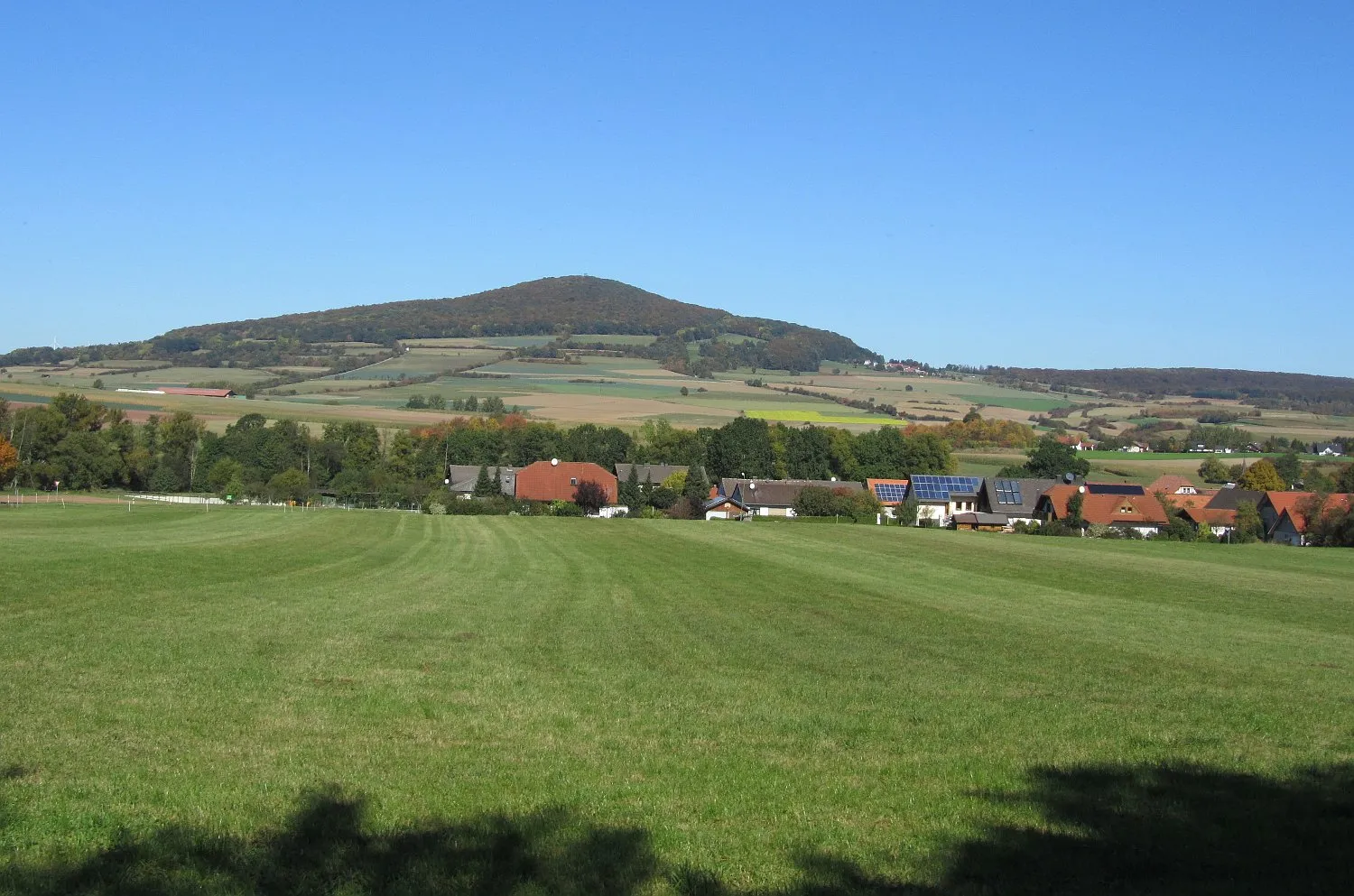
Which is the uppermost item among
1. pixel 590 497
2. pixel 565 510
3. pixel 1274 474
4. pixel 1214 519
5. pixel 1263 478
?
pixel 1274 474

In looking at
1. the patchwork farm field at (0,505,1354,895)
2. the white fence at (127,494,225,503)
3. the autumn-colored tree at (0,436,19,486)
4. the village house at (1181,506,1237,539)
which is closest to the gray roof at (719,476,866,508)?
the village house at (1181,506,1237,539)

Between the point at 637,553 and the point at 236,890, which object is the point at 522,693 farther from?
the point at 637,553

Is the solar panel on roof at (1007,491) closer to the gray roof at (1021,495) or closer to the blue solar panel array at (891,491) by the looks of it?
the gray roof at (1021,495)

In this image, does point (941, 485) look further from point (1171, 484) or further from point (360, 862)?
point (360, 862)

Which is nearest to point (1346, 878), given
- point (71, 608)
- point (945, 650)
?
point (945, 650)

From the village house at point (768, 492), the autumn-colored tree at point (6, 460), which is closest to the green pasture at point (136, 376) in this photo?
the autumn-colored tree at point (6, 460)

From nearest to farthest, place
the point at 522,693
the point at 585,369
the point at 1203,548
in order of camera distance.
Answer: the point at 522,693
the point at 1203,548
the point at 585,369

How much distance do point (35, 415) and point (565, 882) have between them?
99.5m

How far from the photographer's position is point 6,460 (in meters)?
79.8

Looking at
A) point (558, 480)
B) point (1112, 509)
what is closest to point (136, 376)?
point (558, 480)

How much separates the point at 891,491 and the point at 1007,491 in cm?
1112

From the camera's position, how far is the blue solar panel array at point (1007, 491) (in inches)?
4033

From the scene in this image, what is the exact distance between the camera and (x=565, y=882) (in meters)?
6.66

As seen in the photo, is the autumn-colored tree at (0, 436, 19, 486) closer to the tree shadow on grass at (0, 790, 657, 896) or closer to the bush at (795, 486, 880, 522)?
the bush at (795, 486, 880, 522)
